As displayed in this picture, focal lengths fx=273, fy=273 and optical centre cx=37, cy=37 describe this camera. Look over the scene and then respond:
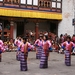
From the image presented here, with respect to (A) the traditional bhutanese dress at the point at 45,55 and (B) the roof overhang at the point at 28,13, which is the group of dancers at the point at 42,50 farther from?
(B) the roof overhang at the point at 28,13

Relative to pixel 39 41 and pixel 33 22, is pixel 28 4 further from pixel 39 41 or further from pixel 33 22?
pixel 39 41

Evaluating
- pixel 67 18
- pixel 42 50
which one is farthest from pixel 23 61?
pixel 67 18

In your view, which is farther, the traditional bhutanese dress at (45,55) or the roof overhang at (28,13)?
the roof overhang at (28,13)

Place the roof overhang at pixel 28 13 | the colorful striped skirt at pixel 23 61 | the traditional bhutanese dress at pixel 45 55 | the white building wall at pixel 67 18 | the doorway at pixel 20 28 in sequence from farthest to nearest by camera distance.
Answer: the white building wall at pixel 67 18 < the doorway at pixel 20 28 < the roof overhang at pixel 28 13 < the traditional bhutanese dress at pixel 45 55 < the colorful striped skirt at pixel 23 61

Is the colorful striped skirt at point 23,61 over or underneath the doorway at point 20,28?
underneath

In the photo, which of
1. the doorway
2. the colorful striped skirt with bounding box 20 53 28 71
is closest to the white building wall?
the doorway

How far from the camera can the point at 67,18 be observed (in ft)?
106

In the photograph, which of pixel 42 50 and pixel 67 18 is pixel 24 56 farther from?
pixel 67 18

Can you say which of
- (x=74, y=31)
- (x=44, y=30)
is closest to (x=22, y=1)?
(x=44, y=30)

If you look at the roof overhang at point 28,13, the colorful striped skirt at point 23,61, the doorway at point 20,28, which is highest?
the roof overhang at point 28,13

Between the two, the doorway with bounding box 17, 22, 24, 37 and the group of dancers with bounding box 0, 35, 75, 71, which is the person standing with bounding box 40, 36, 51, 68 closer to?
the group of dancers with bounding box 0, 35, 75, 71

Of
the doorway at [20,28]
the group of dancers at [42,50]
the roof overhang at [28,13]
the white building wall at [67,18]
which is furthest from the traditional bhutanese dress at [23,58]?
the white building wall at [67,18]

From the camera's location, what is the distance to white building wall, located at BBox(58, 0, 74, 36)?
106 ft

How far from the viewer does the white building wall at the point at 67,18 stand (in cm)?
3241
